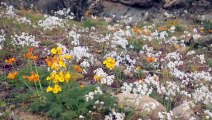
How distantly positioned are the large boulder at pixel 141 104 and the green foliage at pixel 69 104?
222 millimetres

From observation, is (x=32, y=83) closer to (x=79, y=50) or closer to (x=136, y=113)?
(x=79, y=50)

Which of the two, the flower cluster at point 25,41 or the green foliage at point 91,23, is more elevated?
the flower cluster at point 25,41

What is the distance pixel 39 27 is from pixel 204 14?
21.1ft

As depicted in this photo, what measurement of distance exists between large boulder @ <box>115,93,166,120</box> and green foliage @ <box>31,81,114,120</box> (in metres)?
0.22

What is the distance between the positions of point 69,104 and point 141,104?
3.21 feet

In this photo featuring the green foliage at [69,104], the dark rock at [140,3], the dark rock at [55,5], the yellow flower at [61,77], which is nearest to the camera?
the green foliage at [69,104]

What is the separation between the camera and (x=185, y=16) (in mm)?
14359

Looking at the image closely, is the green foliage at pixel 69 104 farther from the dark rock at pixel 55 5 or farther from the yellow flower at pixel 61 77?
the dark rock at pixel 55 5

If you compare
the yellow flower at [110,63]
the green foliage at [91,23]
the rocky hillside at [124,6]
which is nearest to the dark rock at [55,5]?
the rocky hillside at [124,6]

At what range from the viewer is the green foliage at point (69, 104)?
520cm

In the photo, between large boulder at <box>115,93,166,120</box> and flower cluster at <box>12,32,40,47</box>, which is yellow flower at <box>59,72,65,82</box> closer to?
large boulder at <box>115,93,166,120</box>

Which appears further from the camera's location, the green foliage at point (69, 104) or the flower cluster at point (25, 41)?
the flower cluster at point (25, 41)

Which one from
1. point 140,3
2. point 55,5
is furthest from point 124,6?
point 55,5

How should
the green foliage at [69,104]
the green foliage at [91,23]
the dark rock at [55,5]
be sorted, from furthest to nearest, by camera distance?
the dark rock at [55,5] → the green foliage at [91,23] → the green foliage at [69,104]
